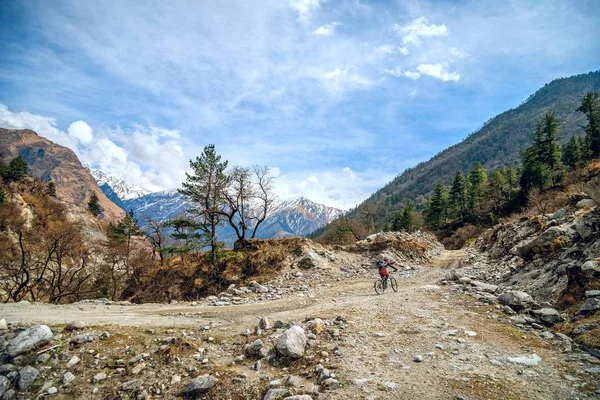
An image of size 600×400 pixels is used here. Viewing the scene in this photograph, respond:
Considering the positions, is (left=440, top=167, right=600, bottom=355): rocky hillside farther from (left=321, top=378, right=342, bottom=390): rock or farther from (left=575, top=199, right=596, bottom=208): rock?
(left=321, top=378, right=342, bottom=390): rock

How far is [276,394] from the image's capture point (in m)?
5.88

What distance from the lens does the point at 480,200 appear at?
69.3m

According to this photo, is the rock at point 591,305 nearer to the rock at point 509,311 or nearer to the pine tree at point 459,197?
the rock at point 509,311

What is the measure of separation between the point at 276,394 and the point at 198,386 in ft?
5.69

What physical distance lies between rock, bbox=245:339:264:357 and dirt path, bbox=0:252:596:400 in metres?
0.91

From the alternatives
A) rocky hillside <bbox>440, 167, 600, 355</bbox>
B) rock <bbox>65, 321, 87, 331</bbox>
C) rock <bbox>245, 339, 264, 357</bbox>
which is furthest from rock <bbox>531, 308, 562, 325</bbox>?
rock <bbox>65, 321, 87, 331</bbox>

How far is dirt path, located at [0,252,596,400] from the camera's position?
18.9 feet

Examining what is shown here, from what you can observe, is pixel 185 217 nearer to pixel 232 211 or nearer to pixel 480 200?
pixel 232 211

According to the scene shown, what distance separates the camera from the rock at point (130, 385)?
652cm

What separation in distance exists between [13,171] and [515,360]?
9621 centimetres

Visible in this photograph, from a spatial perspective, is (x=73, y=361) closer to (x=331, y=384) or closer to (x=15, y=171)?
(x=331, y=384)

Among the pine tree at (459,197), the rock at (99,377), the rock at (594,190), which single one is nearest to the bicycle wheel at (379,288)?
the rock at (594,190)

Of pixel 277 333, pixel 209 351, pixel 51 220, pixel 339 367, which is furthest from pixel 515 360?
pixel 51 220

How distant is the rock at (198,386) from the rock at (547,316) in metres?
9.52
